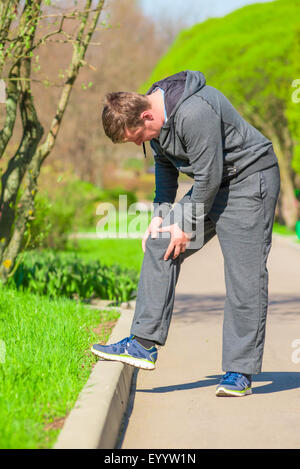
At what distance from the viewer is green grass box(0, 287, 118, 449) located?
3232mm

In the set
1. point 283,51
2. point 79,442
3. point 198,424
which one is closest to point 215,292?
point 198,424

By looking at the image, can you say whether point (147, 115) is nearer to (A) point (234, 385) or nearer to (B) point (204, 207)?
(B) point (204, 207)

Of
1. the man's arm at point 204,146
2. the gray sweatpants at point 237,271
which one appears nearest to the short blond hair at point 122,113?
the man's arm at point 204,146

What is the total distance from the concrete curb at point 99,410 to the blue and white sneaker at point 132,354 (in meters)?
0.09

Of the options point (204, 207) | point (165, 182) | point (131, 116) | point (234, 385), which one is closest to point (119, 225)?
point (165, 182)

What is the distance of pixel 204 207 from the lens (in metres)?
4.00

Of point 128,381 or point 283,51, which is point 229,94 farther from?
point 128,381

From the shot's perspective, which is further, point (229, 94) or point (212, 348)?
point (229, 94)

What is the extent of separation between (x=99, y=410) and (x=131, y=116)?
4.75 ft

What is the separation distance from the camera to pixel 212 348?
232 inches

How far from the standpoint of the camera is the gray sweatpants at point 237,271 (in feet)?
13.6

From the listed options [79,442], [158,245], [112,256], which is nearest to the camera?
[79,442]

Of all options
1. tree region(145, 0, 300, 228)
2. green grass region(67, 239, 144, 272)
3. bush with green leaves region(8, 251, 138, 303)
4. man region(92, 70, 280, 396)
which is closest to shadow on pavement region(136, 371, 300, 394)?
man region(92, 70, 280, 396)
